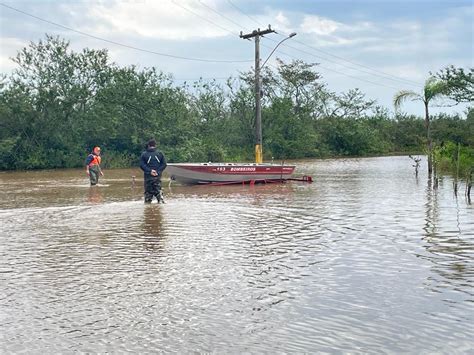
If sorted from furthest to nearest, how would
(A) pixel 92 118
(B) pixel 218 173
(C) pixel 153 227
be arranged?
(A) pixel 92 118 → (B) pixel 218 173 → (C) pixel 153 227

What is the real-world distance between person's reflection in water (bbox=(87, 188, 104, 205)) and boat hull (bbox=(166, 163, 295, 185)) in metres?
3.24

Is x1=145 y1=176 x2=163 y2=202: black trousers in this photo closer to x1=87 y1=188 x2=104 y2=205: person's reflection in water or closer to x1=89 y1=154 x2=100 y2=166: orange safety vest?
x1=87 y1=188 x2=104 y2=205: person's reflection in water

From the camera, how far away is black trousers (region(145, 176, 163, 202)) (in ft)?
57.0

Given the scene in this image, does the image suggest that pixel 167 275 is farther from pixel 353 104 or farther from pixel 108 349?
pixel 353 104

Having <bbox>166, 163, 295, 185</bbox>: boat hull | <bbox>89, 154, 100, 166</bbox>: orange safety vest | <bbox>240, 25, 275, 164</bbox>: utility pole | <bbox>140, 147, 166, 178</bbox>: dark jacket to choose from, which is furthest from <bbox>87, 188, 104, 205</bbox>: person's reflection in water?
<bbox>240, 25, 275, 164</bbox>: utility pole

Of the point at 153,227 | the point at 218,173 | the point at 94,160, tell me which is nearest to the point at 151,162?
the point at 153,227

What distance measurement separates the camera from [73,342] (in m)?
5.46

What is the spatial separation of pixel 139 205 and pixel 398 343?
12.7 metres

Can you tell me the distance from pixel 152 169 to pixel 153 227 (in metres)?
4.72

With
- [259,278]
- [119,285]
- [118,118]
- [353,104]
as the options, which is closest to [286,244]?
[259,278]

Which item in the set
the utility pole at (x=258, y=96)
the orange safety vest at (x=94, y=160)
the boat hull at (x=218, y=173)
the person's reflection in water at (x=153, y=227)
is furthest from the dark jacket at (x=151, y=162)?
the utility pole at (x=258, y=96)

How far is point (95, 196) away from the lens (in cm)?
2112

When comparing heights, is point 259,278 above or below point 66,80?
below

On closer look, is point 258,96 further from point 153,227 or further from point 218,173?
point 153,227
